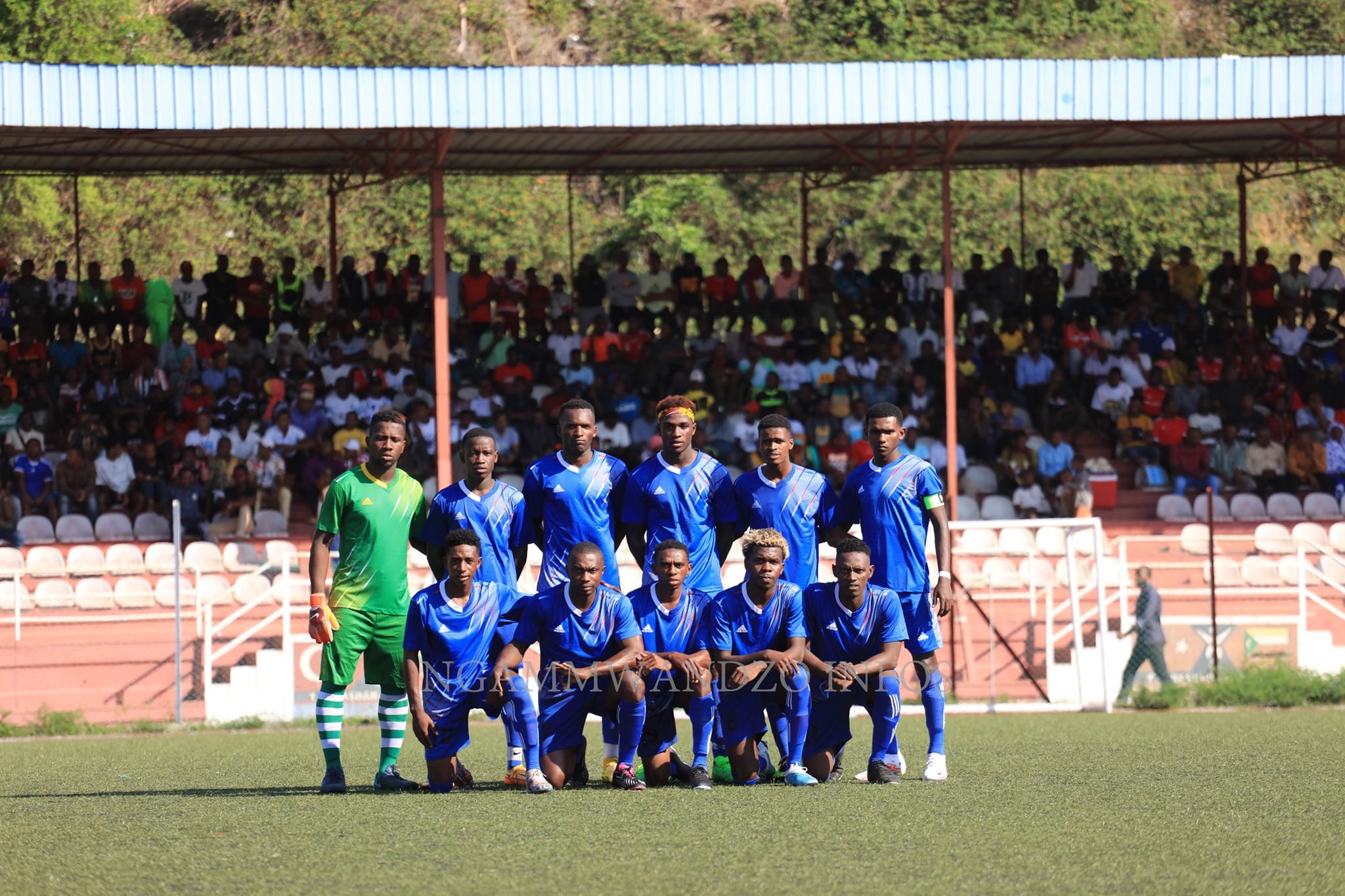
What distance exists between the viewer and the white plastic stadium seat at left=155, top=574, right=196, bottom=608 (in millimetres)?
15000

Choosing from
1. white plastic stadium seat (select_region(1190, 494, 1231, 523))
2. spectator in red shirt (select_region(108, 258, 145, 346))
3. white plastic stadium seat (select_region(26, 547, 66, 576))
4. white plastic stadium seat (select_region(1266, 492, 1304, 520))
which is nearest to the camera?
white plastic stadium seat (select_region(26, 547, 66, 576))

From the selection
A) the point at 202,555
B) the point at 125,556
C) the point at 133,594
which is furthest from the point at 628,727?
the point at 125,556

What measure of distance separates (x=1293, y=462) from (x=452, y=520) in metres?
14.2

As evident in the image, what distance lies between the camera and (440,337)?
16672 mm

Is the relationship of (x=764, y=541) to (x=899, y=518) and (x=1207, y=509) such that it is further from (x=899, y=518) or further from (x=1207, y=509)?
(x=1207, y=509)

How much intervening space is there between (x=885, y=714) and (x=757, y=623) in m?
0.79

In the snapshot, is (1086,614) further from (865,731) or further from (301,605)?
(301,605)

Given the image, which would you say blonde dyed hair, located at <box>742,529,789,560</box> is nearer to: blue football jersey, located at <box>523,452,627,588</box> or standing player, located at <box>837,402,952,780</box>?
standing player, located at <box>837,402,952,780</box>

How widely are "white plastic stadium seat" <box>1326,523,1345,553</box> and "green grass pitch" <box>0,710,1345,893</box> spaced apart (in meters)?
7.81

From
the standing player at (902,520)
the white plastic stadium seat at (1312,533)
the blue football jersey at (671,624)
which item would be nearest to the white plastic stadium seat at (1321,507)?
the white plastic stadium seat at (1312,533)

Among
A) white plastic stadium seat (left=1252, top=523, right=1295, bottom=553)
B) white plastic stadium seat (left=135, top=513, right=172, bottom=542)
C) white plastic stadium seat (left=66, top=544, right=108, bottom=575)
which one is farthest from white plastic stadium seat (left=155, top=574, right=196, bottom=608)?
white plastic stadium seat (left=1252, top=523, right=1295, bottom=553)

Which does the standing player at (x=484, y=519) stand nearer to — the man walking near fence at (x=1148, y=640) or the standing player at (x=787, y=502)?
the standing player at (x=787, y=502)

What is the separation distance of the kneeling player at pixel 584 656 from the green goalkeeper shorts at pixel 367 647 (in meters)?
0.57

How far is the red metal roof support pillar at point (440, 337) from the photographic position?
52.7 ft
